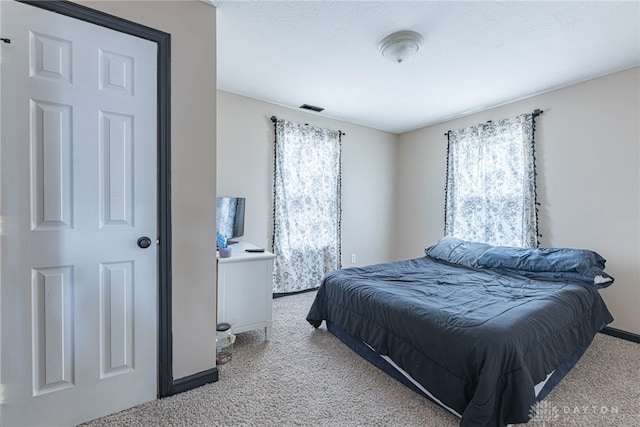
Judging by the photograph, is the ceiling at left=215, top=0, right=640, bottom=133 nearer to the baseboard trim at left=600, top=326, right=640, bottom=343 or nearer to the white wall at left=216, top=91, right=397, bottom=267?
the white wall at left=216, top=91, right=397, bottom=267

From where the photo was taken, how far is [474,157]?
369 cm

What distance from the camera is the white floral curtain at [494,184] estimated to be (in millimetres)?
3191

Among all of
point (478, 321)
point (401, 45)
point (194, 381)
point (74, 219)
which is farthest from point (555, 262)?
point (74, 219)

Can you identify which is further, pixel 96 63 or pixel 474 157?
pixel 474 157

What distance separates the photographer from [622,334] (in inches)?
102

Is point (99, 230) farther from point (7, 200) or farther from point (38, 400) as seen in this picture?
point (38, 400)

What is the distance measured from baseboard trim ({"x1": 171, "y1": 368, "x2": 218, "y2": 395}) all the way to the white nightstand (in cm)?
44

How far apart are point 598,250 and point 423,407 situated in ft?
8.04

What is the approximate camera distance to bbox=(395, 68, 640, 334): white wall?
8.42 ft

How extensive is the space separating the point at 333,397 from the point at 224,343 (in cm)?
94

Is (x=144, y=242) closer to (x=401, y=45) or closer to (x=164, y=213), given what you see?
(x=164, y=213)

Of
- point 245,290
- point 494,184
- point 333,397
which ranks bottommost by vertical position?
point 333,397

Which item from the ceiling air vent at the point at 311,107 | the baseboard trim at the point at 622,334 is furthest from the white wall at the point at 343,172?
the baseboard trim at the point at 622,334

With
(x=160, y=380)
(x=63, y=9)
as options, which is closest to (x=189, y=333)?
(x=160, y=380)
